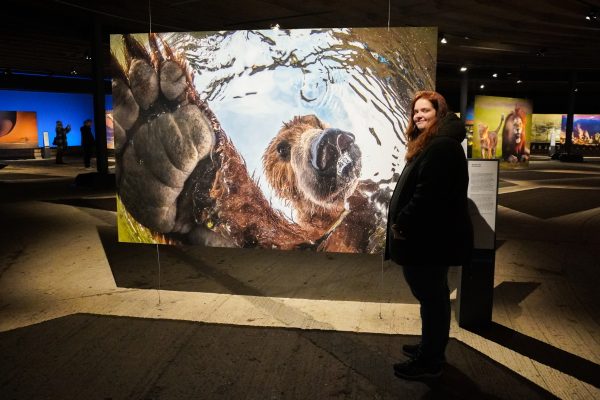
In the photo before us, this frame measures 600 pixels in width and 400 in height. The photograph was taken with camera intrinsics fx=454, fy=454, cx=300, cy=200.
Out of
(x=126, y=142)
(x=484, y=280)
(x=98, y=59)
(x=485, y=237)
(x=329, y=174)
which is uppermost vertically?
(x=98, y=59)

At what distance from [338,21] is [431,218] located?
32.2 feet

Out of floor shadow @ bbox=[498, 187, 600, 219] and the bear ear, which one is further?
floor shadow @ bbox=[498, 187, 600, 219]

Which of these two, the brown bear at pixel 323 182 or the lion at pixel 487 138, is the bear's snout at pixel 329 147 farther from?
the lion at pixel 487 138

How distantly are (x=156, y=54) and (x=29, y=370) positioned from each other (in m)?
2.75

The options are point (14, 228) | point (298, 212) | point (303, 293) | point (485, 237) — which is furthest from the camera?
point (14, 228)

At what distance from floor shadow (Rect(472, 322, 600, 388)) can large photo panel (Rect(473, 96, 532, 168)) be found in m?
15.1

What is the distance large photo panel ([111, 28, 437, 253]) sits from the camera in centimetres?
396

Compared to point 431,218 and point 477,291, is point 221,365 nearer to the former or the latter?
point 431,218

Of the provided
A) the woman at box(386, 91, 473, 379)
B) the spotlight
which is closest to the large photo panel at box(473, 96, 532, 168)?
the spotlight

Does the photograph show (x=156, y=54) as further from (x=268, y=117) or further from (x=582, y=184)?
(x=582, y=184)

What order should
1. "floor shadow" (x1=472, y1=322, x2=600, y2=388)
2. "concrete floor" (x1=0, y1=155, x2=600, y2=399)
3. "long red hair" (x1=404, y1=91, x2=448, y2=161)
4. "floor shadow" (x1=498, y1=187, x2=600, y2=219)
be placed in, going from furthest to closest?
"floor shadow" (x1=498, y1=187, x2=600, y2=219), "concrete floor" (x1=0, y1=155, x2=600, y2=399), "floor shadow" (x1=472, y1=322, x2=600, y2=388), "long red hair" (x1=404, y1=91, x2=448, y2=161)

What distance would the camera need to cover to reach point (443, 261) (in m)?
2.68

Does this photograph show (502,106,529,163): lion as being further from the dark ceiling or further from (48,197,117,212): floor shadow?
(48,197,117,212): floor shadow

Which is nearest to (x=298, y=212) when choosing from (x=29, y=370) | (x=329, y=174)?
(x=329, y=174)
